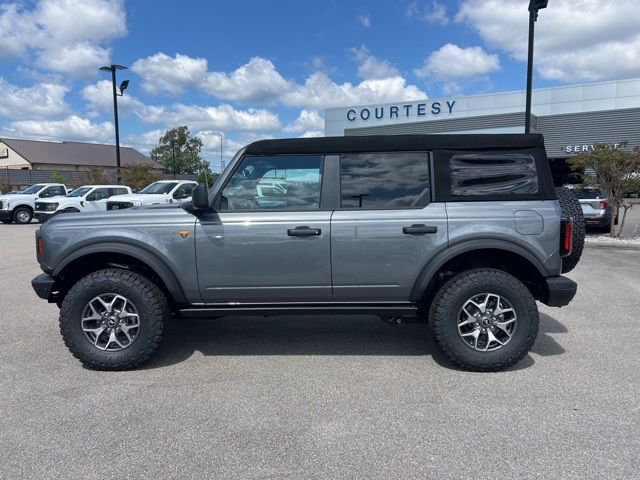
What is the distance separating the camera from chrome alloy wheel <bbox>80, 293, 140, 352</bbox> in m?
Answer: 4.10

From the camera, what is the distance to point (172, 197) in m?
18.2

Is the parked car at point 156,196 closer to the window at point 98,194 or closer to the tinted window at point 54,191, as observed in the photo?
the window at point 98,194

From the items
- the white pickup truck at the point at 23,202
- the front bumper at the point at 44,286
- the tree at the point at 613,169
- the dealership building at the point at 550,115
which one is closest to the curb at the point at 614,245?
the tree at the point at 613,169

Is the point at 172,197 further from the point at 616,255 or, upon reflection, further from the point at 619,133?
the point at 619,133

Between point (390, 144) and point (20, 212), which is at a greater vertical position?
point (390, 144)

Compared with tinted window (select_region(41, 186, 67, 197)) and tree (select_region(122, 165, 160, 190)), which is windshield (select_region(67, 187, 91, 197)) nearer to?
tinted window (select_region(41, 186, 67, 197))

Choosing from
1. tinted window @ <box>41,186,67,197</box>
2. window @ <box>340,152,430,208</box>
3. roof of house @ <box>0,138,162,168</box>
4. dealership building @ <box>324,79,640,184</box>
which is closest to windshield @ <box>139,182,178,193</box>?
tinted window @ <box>41,186,67,197</box>

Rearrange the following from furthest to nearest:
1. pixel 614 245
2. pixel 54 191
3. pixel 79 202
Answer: pixel 54 191 < pixel 79 202 < pixel 614 245

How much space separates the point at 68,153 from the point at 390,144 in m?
73.1

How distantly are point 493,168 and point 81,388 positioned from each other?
3834 millimetres

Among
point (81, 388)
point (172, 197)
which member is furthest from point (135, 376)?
point (172, 197)

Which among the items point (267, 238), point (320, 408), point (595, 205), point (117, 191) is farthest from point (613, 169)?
point (117, 191)

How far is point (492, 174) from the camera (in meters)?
4.15

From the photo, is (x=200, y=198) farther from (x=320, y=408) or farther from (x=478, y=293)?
(x=478, y=293)
